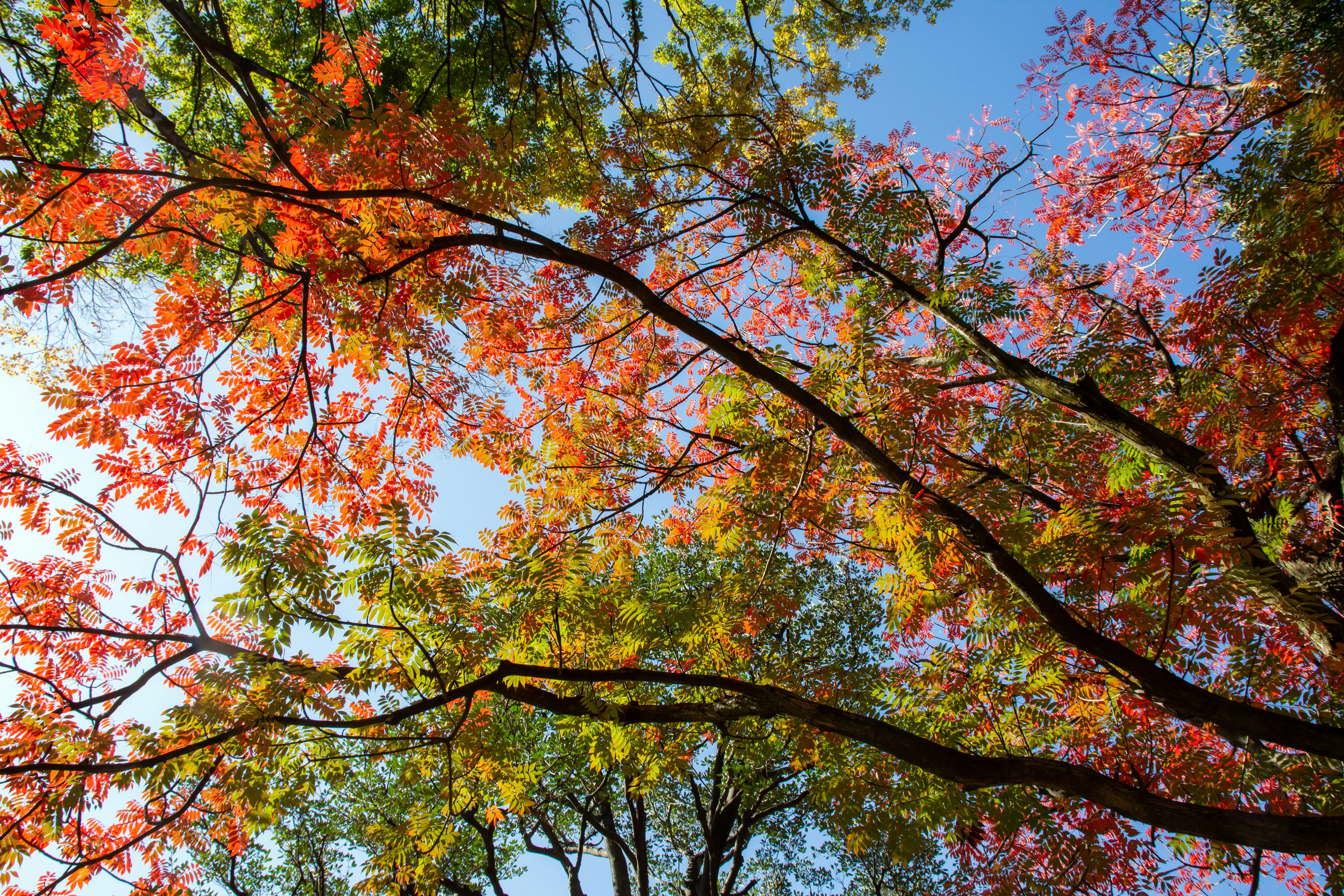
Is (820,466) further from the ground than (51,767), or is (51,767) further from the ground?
(820,466)

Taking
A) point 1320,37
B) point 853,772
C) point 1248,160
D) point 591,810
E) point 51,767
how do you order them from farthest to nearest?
point 591,810 < point 1320,37 < point 1248,160 < point 853,772 < point 51,767

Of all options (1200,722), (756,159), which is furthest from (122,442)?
(1200,722)

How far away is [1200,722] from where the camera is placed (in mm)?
2898

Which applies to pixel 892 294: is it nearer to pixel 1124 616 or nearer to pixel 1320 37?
pixel 1124 616

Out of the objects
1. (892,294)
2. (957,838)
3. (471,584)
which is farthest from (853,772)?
(892,294)

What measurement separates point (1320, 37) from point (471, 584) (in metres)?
9.35

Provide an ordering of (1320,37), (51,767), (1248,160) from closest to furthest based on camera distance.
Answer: (51,767) < (1248,160) < (1320,37)

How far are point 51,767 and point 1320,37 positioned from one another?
35.4 feet

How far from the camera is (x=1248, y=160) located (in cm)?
444

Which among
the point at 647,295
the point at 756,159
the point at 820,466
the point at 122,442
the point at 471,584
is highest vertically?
the point at 756,159

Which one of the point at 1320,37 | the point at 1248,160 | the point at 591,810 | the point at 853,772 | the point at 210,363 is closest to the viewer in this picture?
the point at 210,363

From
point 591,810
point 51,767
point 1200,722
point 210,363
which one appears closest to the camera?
point 51,767

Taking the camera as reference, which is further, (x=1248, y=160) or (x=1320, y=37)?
(x=1320, y=37)

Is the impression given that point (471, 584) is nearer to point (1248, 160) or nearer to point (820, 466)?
point (820, 466)
